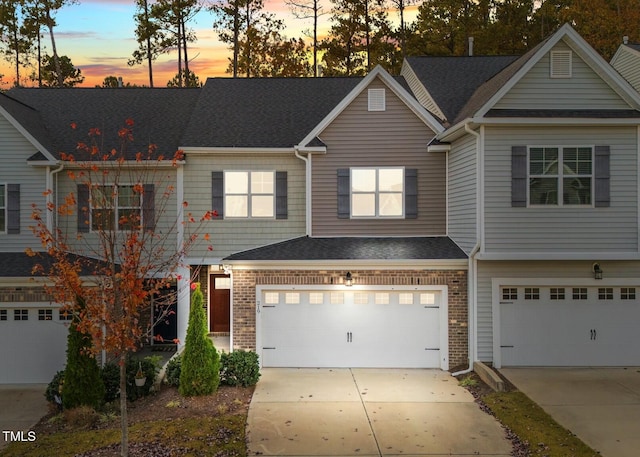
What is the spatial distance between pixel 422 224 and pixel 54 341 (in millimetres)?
10505

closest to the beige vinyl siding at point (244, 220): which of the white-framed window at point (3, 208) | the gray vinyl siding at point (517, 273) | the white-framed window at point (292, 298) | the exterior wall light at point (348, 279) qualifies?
the white-framed window at point (292, 298)

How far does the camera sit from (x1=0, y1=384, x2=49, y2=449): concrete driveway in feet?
36.5

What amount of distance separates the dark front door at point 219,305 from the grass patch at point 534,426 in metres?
9.26

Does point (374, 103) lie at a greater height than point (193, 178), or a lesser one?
greater

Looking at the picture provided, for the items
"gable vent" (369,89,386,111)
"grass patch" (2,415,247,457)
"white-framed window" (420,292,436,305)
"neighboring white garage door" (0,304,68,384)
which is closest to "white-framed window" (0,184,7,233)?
"neighboring white garage door" (0,304,68,384)

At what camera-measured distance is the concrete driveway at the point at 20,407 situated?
11.1 m

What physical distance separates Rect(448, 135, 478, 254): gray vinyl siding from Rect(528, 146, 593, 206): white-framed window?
141cm

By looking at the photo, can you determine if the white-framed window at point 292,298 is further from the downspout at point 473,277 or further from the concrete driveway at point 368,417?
the downspout at point 473,277

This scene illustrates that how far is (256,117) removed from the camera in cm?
1770

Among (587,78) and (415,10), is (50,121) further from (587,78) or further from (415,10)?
(415,10)

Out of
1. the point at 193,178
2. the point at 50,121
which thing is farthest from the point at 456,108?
the point at 50,121

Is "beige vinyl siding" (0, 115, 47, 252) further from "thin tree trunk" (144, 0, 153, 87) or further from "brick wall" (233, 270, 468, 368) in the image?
"thin tree trunk" (144, 0, 153, 87)

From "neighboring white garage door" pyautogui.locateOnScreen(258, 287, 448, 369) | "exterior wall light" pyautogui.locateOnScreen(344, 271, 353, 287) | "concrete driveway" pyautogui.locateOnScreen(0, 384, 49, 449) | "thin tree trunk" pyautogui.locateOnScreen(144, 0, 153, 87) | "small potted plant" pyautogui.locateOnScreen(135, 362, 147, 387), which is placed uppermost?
"thin tree trunk" pyautogui.locateOnScreen(144, 0, 153, 87)

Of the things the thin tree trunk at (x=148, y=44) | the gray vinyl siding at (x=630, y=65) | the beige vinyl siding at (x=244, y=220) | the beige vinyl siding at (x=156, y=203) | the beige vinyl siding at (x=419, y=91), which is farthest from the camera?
the thin tree trunk at (x=148, y=44)
